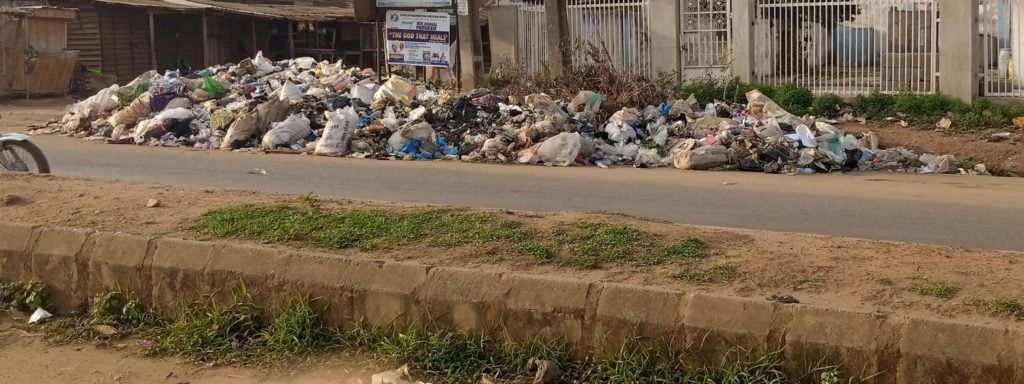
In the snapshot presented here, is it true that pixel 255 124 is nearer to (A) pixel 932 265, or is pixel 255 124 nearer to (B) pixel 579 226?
(B) pixel 579 226

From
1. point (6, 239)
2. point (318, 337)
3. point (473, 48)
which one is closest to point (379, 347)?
point (318, 337)

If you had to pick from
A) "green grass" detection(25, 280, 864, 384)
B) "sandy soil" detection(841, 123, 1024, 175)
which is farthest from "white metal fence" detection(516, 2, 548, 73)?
"green grass" detection(25, 280, 864, 384)

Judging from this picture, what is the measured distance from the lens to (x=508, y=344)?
4.90m

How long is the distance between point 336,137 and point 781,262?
10268 millimetres

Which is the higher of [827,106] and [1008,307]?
[827,106]

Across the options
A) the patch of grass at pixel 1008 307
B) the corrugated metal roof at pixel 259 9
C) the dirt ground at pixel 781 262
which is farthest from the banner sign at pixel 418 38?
the patch of grass at pixel 1008 307

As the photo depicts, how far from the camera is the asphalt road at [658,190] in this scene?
346 inches

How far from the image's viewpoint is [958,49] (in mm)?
16578

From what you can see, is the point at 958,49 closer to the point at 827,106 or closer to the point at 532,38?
the point at 827,106

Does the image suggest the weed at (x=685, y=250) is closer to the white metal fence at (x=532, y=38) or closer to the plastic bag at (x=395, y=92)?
the plastic bag at (x=395, y=92)

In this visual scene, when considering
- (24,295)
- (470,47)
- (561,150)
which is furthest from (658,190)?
(470,47)

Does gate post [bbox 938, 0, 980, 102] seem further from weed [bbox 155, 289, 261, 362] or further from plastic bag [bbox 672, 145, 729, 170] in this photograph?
weed [bbox 155, 289, 261, 362]

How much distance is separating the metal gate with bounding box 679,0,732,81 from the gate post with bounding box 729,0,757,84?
0.37ft

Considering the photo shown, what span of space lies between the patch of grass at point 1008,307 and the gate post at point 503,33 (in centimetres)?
1698
